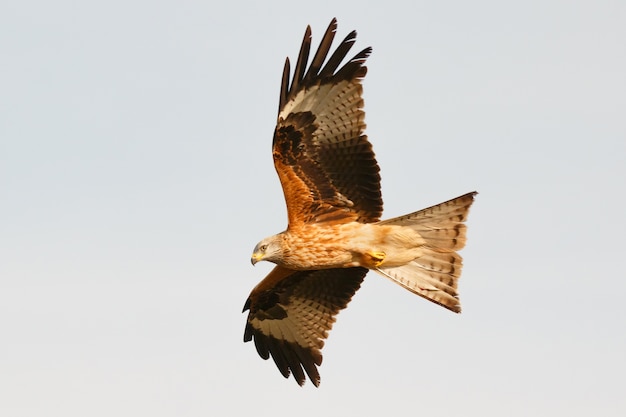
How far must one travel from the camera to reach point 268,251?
518 inches

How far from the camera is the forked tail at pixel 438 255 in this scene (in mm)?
13445

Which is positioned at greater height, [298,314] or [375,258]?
[375,258]

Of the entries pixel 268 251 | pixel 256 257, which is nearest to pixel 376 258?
pixel 268 251

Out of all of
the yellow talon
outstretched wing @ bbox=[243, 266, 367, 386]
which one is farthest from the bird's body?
outstretched wing @ bbox=[243, 266, 367, 386]

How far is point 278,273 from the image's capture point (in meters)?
14.4

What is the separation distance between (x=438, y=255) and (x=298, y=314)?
212cm

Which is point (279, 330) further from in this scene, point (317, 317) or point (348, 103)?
point (348, 103)

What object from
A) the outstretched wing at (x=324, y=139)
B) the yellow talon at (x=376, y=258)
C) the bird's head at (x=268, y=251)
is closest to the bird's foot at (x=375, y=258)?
the yellow talon at (x=376, y=258)

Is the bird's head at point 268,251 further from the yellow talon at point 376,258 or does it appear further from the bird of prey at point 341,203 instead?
the yellow talon at point 376,258

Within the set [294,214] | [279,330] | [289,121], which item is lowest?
[279,330]

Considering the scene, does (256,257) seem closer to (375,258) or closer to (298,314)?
(375,258)

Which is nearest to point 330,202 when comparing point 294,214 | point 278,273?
point 294,214

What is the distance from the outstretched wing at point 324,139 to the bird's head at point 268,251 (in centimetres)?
30

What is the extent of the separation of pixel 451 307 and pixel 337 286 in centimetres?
161
